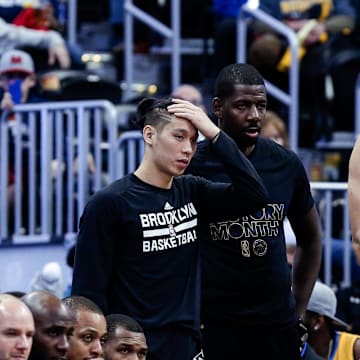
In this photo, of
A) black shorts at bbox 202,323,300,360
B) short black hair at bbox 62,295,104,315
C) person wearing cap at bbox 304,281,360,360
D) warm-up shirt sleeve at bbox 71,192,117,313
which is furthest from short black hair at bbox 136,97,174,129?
person wearing cap at bbox 304,281,360,360

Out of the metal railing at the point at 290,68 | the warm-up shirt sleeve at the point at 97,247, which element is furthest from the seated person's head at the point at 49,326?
the metal railing at the point at 290,68

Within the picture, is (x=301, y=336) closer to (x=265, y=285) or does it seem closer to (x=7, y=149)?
(x=265, y=285)

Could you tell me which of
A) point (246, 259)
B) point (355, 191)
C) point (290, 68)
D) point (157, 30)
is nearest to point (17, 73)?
point (290, 68)

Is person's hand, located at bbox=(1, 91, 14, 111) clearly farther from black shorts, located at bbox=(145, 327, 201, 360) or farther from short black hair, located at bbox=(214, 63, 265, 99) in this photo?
black shorts, located at bbox=(145, 327, 201, 360)

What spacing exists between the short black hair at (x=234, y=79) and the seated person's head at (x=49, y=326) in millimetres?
1370

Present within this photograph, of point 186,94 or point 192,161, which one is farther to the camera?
point 186,94

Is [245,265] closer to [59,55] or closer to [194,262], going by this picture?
[194,262]

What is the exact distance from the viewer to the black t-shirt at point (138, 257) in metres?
6.48

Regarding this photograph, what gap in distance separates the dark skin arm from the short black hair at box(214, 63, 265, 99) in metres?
0.72

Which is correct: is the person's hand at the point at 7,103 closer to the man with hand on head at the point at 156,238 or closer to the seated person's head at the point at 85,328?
the man with hand on head at the point at 156,238

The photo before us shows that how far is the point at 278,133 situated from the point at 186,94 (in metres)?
2.14

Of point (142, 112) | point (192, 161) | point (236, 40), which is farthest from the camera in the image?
point (236, 40)

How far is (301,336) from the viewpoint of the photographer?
24.0 feet

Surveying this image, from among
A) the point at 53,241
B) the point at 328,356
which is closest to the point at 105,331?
the point at 328,356
